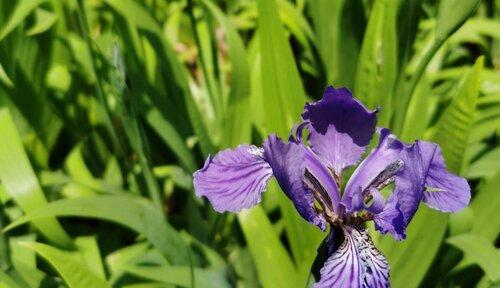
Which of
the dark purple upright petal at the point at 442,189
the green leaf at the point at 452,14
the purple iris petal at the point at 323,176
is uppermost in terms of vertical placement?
the green leaf at the point at 452,14

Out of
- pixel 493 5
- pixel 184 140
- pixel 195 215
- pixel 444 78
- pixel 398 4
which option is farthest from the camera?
pixel 493 5

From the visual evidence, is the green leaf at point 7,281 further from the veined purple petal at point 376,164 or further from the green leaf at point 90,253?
the veined purple petal at point 376,164

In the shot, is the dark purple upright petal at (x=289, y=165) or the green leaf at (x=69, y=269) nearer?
the dark purple upright petal at (x=289, y=165)

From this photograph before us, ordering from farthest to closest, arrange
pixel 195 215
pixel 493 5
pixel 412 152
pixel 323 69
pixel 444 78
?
1. pixel 493 5
2. pixel 444 78
3. pixel 323 69
4. pixel 195 215
5. pixel 412 152

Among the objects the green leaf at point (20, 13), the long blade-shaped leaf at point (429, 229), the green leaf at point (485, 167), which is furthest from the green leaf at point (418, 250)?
the green leaf at point (20, 13)

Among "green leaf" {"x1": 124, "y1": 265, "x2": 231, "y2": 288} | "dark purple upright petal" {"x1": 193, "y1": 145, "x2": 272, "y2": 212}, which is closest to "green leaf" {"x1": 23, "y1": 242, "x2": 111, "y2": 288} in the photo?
"green leaf" {"x1": 124, "y1": 265, "x2": 231, "y2": 288}

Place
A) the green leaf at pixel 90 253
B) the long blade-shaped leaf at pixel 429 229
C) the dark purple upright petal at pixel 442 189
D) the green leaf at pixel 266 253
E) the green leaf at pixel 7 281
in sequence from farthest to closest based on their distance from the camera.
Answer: the green leaf at pixel 90 253
the green leaf at pixel 266 253
the long blade-shaped leaf at pixel 429 229
the green leaf at pixel 7 281
the dark purple upright petal at pixel 442 189

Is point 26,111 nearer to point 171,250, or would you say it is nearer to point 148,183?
point 148,183

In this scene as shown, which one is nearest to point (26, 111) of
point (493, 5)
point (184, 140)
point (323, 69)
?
point (184, 140)
